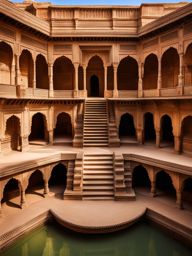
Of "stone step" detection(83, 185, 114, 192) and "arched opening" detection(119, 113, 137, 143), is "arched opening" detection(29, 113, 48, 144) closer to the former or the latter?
"arched opening" detection(119, 113, 137, 143)

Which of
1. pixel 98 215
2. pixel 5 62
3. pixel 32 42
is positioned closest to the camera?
pixel 98 215

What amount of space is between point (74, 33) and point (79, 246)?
42.4 ft

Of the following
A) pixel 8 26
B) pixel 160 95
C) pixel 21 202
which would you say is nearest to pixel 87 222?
pixel 21 202

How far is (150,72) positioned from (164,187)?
8.42 metres

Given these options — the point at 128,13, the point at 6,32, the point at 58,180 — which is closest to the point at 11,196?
the point at 58,180

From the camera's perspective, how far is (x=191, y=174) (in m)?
10.6

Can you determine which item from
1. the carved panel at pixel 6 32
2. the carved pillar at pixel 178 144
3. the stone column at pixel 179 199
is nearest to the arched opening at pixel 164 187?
the stone column at pixel 179 199

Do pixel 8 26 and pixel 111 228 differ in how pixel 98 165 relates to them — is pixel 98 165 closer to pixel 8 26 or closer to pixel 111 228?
pixel 111 228

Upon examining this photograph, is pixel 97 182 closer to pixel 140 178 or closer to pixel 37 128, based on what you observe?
pixel 140 178

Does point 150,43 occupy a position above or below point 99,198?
above

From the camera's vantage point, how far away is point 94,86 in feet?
71.8

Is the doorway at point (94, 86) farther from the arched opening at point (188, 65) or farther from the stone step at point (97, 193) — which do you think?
the stone step at point (97, 193)

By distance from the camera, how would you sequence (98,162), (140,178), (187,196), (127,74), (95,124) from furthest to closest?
(127,74)
(95,124)
(140,178)
(98,162)
(187,196)

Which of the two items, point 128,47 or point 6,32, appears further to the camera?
point 128,47
